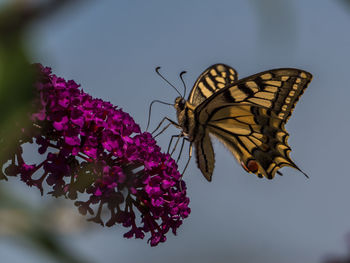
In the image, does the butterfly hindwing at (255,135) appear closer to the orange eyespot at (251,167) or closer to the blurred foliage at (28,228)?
the orange eyespot at (251,167)

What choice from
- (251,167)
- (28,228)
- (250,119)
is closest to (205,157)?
(251,167)

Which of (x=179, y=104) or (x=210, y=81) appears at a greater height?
(x=210, y=81)

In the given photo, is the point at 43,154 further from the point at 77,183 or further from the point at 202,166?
the point at 202,166

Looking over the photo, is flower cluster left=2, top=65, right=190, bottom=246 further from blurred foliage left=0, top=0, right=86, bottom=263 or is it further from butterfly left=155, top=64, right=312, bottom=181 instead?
blurred foliage left=0, top=0, right=86, bottom=263

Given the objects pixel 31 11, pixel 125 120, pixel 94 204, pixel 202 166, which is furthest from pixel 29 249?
pixel 202 166

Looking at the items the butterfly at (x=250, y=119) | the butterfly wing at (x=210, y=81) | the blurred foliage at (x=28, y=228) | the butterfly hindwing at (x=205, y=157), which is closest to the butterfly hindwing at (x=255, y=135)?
the butterfly at (x=250, y=119)

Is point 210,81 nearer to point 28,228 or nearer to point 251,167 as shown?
point 251,167
